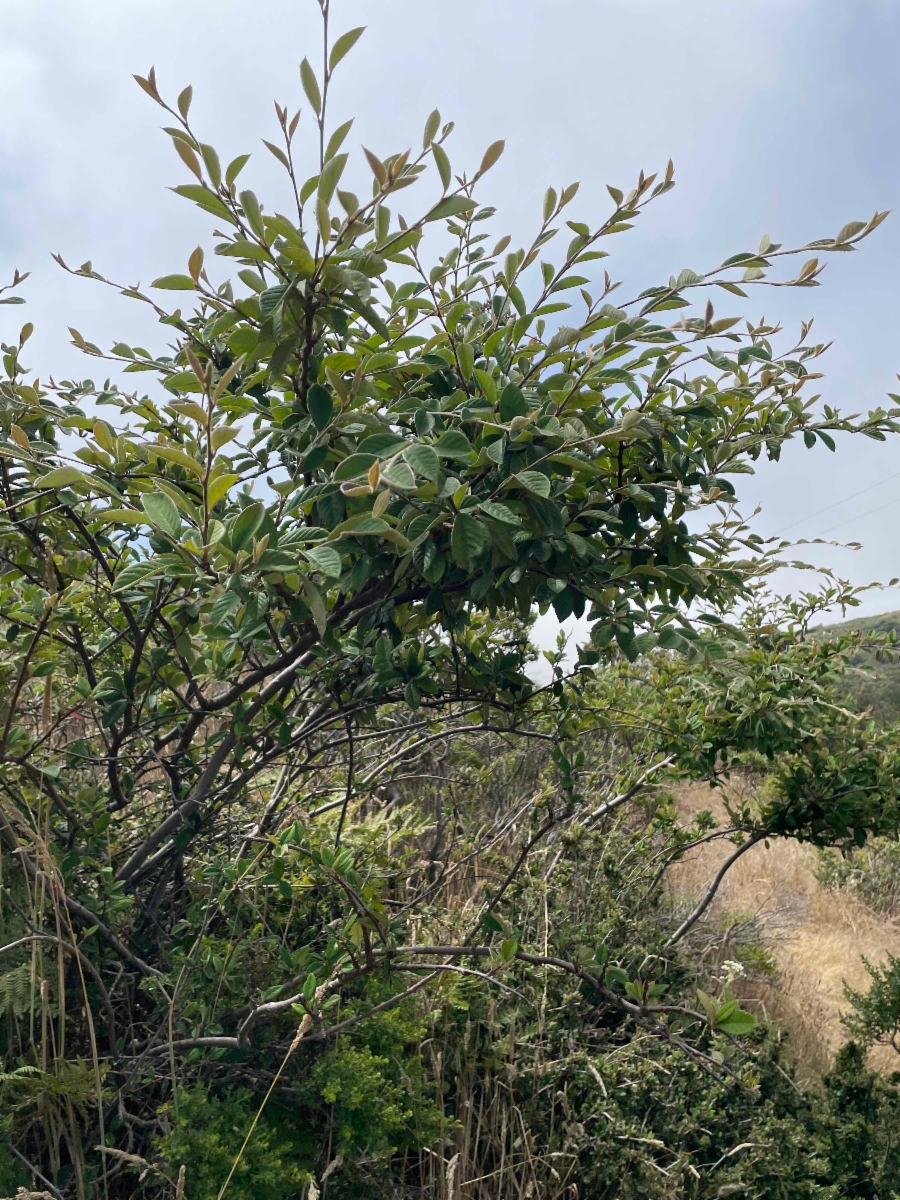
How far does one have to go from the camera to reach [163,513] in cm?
119

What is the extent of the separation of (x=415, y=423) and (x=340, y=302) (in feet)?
0.78

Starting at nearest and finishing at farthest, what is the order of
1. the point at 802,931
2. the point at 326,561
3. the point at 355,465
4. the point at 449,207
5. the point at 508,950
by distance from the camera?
the point at 326,561 → the point at 355,465 → the point at 449,207 → the point at 508,950 → the point at 802,931

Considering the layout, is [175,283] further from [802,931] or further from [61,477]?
[802,931]

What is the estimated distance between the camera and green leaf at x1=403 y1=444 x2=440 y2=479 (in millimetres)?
1243

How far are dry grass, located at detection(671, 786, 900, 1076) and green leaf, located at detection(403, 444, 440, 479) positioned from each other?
2938 millimetres

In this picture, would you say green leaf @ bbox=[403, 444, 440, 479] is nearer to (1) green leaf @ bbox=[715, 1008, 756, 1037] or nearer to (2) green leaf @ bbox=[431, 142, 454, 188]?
(2) green leaf @ bbox=[431, 142, 454, 188]

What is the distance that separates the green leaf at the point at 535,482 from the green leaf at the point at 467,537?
10 cm

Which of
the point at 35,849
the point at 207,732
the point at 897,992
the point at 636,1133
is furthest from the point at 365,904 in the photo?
the point at 897,992

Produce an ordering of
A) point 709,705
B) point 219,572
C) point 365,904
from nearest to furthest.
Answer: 1. point 219,572
2. point 365,904
3. point 709,705

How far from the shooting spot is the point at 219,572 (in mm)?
1220

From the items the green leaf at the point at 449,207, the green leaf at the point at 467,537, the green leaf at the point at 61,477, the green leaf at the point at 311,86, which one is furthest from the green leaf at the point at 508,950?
the green leaf at the point at 311,86

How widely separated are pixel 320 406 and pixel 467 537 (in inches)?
13.3

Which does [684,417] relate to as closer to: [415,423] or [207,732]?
[415,423]

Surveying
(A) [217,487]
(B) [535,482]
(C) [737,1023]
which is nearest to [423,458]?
(B) [535,482]
